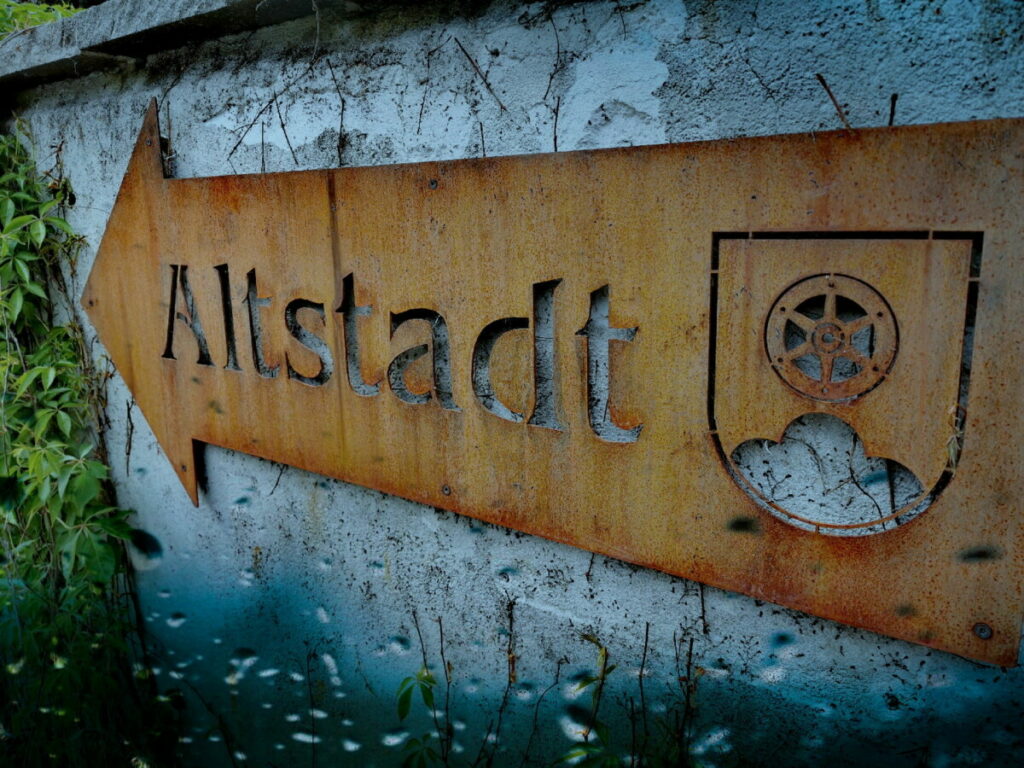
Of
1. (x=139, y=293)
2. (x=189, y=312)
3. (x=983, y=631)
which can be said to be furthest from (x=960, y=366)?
(x=139, y=293)

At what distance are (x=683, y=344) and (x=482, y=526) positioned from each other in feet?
2.20

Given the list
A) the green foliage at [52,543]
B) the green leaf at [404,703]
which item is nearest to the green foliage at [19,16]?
the green foliage at [52,543]

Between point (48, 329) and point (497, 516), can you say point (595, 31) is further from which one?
point (48, 329)

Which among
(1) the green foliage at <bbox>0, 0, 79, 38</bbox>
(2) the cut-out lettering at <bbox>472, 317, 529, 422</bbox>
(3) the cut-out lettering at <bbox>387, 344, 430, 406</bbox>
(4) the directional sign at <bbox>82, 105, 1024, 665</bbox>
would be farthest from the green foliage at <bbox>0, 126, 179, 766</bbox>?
(2) the cut-out lettering at <bbox>472, 317, 529, 422</bbox>

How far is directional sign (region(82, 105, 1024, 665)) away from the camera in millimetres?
954

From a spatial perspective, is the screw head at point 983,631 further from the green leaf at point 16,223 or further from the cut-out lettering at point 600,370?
the green leaf at point 16,223

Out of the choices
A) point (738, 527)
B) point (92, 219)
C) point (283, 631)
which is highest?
point (92, 219)

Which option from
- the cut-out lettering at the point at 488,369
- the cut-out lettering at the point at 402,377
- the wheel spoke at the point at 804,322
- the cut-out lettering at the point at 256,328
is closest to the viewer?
the wheel spoke at the point at 804,322

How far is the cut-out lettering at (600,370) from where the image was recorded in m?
1.25

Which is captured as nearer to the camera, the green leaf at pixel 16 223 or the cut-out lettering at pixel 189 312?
the cut-out lettering at pixel 189 312

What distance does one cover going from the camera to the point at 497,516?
4.73ft

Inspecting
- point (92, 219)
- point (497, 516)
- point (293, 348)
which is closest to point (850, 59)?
point (497, 516)

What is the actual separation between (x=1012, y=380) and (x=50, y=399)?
2587mm

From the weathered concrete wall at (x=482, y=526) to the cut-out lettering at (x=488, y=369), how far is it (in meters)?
0.31
